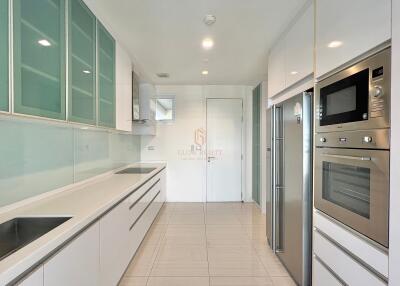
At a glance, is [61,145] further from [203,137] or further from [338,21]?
[203,137]

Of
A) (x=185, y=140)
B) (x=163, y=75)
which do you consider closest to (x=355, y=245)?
(x=163, y=75)

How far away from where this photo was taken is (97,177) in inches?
120

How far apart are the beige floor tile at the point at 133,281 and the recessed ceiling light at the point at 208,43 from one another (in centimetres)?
268

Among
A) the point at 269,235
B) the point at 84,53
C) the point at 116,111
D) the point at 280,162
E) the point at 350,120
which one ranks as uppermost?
the point at 84,53

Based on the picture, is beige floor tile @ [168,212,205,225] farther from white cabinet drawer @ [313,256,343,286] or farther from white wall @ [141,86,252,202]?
white cabinet drawer @ [313,256,343,286]

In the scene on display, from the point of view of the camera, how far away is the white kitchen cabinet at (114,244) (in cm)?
188

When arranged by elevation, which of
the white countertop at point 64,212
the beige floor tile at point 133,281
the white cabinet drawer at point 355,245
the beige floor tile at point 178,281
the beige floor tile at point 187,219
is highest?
the white countertop at point 64,212

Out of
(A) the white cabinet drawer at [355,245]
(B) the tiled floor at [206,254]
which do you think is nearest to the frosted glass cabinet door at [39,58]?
(B) the tiled floor at [206,254]

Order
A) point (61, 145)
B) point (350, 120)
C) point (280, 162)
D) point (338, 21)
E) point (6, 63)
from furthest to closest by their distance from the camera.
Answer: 1. point (280, 162)
2. point (61, 145)
3. point (338, 21)
4. point (350, 120)
5. point (6, 63)

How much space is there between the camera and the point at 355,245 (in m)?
1.46

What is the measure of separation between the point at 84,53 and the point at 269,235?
282 centimetres

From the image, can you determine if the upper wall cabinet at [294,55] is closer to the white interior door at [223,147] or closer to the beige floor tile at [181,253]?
the beige floor tile at [181,253]

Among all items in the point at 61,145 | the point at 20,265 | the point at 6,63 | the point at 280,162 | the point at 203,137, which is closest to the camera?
the point at 20,265

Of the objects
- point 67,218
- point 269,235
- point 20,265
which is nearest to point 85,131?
point 67,218
